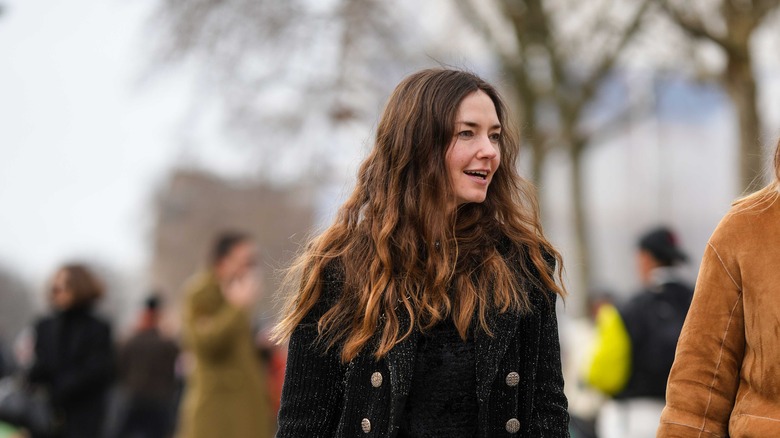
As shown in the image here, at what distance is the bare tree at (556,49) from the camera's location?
16156mm

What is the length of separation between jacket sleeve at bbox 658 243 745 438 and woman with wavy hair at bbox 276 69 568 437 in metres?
0.32

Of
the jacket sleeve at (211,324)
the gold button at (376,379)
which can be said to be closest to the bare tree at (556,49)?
the jacket sleeve at (211,324)

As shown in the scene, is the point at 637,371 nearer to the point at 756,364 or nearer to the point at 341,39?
the point at 756,364

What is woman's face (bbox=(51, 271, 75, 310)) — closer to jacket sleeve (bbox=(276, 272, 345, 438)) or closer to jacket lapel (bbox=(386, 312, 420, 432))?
jacket sleeve (bbox=(276, 272, 345, 438))

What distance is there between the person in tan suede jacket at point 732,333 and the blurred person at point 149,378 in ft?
36.0

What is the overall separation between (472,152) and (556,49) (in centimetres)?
1400

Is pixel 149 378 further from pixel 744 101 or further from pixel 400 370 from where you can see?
pixel 400 370

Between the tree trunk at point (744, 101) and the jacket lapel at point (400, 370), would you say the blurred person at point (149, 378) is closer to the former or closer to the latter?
the tree trunk at point (744, 101)

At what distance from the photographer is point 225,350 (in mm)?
8305

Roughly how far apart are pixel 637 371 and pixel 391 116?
4108mm

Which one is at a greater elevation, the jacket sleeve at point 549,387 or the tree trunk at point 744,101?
the tree trunk at point 744,101

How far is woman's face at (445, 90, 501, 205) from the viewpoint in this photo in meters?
3.59

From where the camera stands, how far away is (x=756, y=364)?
3.26 meters

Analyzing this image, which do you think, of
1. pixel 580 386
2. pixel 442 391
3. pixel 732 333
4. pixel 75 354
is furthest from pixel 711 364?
pixel 580 386
